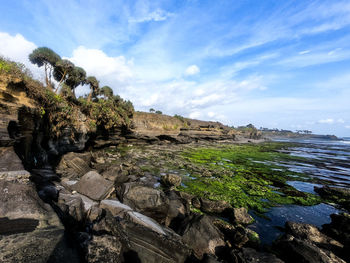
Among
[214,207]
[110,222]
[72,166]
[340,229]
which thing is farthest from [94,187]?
[340,229]

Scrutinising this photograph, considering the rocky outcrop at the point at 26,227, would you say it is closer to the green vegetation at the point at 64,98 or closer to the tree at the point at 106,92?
the green vegetation at the point at 64,98

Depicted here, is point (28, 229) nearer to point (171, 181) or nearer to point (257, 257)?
point (257, 257)

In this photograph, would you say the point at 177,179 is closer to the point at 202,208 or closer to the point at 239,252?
the point at 202,208

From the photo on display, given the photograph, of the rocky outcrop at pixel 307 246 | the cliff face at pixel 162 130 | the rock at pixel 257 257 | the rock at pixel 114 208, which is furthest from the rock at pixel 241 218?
the cliff face at pixel 162 130

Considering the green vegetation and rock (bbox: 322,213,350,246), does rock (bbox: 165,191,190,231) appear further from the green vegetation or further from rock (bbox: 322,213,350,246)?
the green vegetation

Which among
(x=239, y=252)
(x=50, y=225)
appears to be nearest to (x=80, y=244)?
(x=50, y=225)

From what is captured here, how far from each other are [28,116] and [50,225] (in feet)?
28.3

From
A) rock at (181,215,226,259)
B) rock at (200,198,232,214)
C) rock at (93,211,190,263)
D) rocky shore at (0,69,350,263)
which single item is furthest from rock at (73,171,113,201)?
rock at (200,198,232,214)

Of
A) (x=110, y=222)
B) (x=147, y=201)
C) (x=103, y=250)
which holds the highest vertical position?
(x=103, y=250)

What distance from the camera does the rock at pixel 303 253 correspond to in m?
4.93

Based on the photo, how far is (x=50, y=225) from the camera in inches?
147

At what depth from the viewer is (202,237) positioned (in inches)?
231

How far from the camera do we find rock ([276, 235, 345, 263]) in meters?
4.93

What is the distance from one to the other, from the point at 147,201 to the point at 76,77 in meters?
26.7
